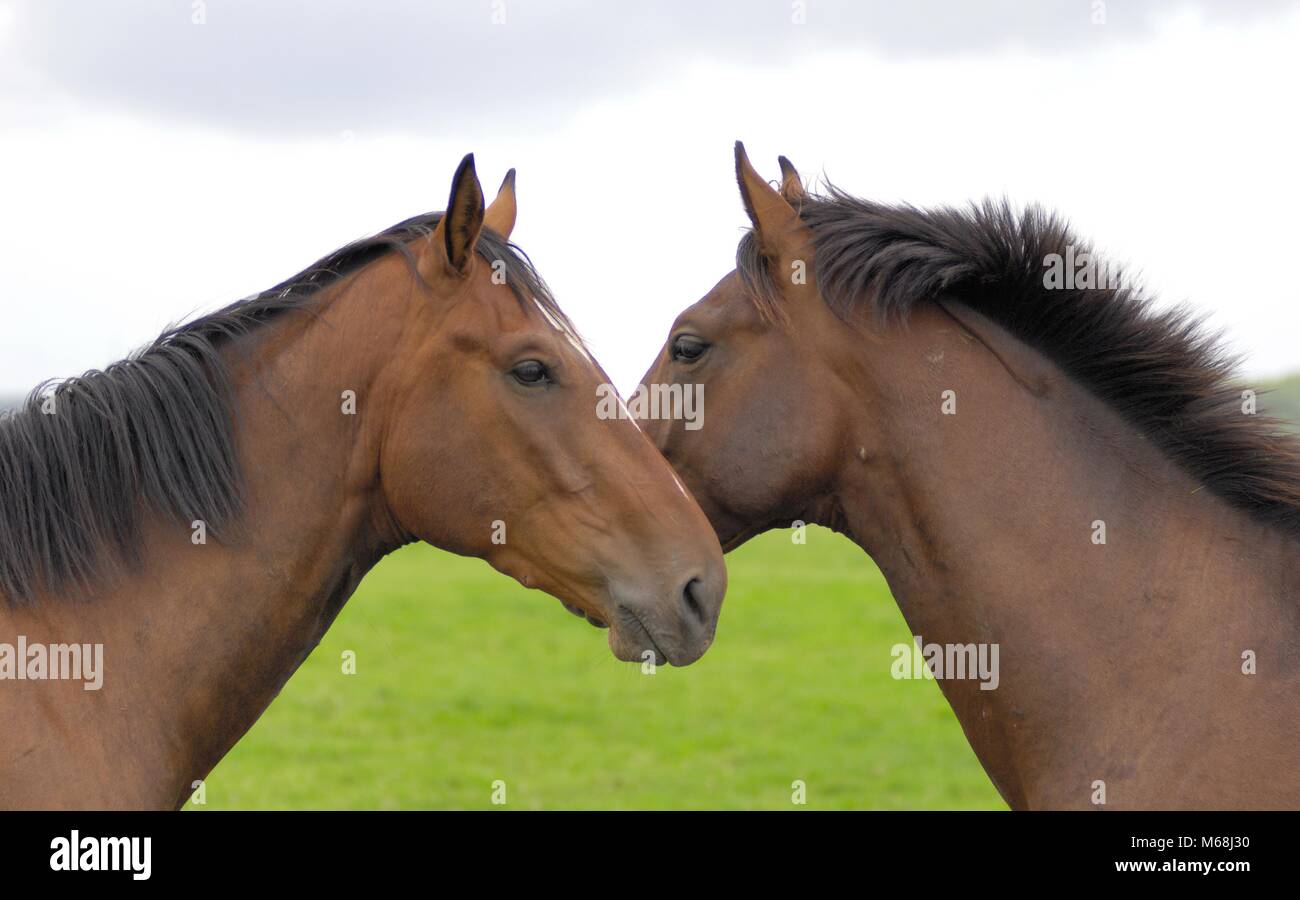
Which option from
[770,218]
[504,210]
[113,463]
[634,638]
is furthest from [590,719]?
[113,463]

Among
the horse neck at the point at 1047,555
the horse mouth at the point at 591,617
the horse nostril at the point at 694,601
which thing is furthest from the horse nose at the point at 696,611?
the horse neck at the point at 1047,555

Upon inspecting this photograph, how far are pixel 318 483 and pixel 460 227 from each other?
3.14 ft

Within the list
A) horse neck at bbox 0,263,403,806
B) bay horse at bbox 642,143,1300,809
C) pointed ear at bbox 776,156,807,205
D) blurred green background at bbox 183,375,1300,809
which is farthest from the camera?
blurred green background at bbox 183,375,1300,809

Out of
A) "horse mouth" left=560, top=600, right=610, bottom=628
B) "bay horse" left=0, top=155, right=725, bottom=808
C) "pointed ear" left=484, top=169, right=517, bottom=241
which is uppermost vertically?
"pointed ear" left=484, top=169, right=517, bottom=241

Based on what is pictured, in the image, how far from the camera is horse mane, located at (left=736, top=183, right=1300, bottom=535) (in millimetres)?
4371

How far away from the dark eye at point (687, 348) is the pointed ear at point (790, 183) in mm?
676

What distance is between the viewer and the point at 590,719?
1775cm

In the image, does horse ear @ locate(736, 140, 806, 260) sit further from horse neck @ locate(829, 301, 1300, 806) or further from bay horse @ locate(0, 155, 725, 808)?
bay horse @ locate(0, 155, 725, 808)

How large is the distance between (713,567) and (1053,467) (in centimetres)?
127

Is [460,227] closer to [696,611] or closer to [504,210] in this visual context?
[504,210]

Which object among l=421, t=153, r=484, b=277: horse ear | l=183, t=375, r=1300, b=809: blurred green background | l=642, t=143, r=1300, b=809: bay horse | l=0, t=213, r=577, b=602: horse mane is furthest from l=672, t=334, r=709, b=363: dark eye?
l=183, t=375, r=1300, b=809: blurred green background

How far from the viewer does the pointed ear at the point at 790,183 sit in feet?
16.9

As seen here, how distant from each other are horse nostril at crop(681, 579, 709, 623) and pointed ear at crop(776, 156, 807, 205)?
1722mm

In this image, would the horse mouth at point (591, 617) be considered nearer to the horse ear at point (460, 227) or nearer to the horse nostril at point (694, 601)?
the horse nostril at point (694, 601)
